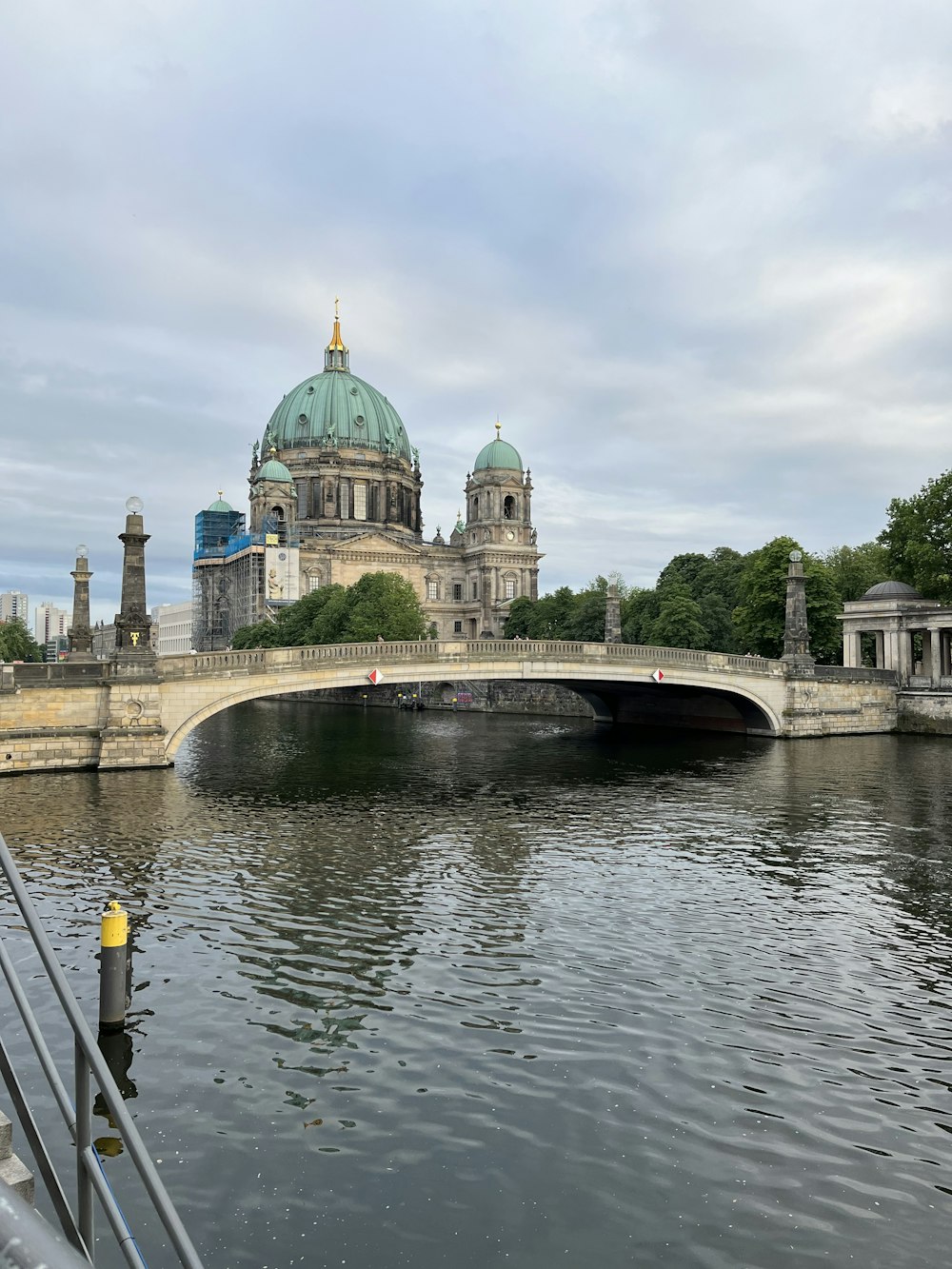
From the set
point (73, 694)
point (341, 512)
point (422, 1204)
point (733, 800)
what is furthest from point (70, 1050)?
point (341, 512)

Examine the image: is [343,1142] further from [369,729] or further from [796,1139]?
[369,729]

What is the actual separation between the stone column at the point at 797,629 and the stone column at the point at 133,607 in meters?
31.2

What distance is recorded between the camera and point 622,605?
90.9 m

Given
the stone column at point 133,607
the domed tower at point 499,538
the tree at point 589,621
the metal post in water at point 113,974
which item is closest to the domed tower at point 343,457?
the domed tower at point 499,538

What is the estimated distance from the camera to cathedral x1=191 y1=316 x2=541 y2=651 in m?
121

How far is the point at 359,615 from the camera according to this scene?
8231cm

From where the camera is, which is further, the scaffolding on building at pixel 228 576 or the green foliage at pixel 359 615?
the scaffolding on building at pixel 228 576

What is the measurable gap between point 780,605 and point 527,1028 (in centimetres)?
5585

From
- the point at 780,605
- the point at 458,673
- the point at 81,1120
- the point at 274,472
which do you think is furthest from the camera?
the point at 274,472

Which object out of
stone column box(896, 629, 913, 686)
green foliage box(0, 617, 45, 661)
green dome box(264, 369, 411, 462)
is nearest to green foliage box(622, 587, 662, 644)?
stone column box(896, 629, 913, 686)

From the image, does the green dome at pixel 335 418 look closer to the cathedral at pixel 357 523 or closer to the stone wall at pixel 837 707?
the cathedral at pixel 357 523

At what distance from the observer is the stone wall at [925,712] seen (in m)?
52.0

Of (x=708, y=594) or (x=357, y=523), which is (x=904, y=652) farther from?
(x=357, y=523)

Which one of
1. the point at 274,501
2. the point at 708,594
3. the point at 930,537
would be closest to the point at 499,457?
the point at 274,501
